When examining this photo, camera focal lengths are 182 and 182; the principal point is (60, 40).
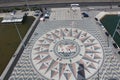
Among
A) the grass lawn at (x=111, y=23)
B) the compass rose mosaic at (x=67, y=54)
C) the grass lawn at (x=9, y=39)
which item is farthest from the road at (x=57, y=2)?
the compass rose mosaic at (x=67, y=54)

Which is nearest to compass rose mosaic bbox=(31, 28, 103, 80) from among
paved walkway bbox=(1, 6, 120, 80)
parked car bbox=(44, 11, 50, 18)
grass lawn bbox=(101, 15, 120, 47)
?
paved walkway bbox=(1, 6, 120, 80)

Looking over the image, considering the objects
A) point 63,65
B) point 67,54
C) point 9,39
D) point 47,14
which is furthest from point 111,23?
point 9,39

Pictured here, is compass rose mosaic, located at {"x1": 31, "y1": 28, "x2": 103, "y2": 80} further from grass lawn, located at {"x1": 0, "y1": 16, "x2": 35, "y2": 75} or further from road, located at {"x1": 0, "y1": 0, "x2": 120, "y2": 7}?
road, located at {"x1": 0, "y1": 0, "x2": 120, "y2": 7}

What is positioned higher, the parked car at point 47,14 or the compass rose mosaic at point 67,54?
the parked car at point 47,14

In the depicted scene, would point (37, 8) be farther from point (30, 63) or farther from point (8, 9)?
point (30, 63)

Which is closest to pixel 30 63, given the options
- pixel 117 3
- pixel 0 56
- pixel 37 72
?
pixel 37 72

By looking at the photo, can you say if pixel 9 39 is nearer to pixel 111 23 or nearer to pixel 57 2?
pixel 57 2

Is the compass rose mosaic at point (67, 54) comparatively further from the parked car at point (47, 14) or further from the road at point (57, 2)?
the road at point (57, 2)

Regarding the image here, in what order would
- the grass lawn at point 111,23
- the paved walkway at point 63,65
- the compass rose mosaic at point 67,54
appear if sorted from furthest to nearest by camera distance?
1. the grass lawn at point 111,23
2. the compass rose mosaic at point 67,54
3. the paved walkway at point 63,65
